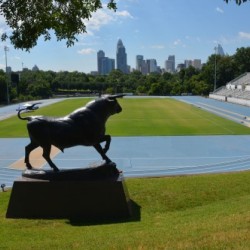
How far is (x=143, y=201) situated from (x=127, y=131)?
23.4 m

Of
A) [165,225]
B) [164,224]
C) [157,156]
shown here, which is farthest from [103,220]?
[157,156]

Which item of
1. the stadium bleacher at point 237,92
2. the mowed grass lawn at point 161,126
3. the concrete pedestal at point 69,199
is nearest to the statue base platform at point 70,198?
the concrete pedestal at point 69,199

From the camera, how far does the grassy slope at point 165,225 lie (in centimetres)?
713

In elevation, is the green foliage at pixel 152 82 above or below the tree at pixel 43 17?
below

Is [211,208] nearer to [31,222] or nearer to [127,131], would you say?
[31,222]

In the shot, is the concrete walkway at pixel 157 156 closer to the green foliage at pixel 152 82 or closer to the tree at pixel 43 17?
the tree at pixel 43 17

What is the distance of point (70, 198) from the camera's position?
1086 centimetres

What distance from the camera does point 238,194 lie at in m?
12.9

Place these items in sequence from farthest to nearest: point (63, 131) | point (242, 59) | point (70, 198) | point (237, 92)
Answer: point (242, 59)
point (237, 92)
point (63, 131)
point (70, 198)

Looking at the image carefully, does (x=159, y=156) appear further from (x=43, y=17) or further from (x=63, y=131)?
(x=43, y=17)

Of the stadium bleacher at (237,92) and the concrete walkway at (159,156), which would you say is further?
the stadium bleacher at (237,92)

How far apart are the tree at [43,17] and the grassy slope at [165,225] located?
4448 millimetres

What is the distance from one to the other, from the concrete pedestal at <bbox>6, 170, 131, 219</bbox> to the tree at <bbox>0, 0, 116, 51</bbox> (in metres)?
3.68

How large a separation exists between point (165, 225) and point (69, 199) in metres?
2.94
